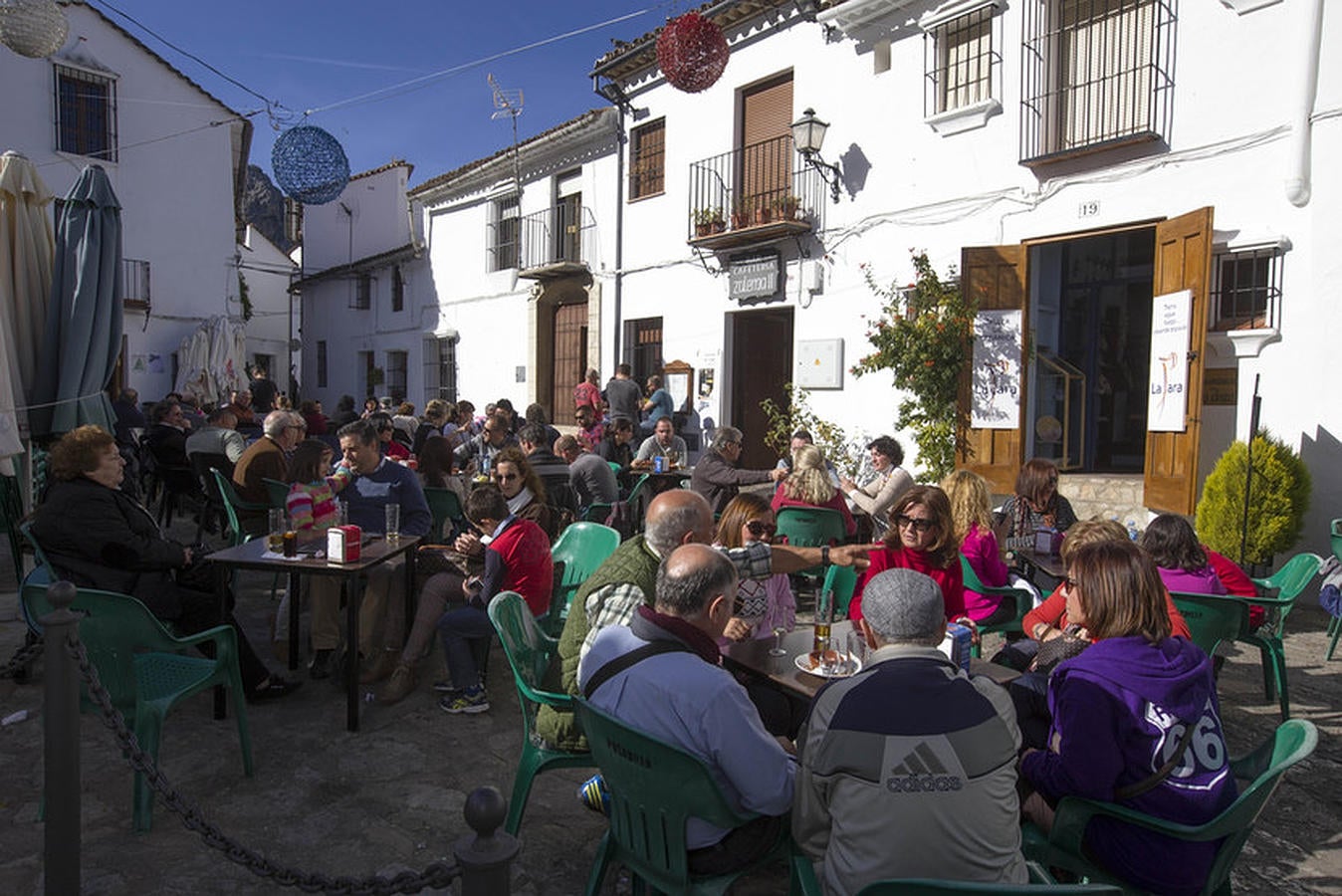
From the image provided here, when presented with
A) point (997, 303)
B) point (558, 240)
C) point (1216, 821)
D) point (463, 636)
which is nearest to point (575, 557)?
point (463, 636)

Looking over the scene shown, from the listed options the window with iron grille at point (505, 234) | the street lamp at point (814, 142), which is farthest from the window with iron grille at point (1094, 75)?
the window with iron grille at point (505, 234)

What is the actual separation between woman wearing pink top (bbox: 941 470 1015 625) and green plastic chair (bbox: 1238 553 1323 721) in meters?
1.06

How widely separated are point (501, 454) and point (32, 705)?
2554mm

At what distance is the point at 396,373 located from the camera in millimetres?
20500

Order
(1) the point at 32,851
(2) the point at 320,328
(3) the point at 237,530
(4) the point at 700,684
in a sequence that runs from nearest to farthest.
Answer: (4) the point at 700,684 < (1) the point at 32,851 < (3) the point at 237,530 < (2) the point at 320,328

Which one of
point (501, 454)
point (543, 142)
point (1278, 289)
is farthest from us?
point (543, 142)

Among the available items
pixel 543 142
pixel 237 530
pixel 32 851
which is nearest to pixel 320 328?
pixel 543 142

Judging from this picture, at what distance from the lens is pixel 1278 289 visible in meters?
6.62

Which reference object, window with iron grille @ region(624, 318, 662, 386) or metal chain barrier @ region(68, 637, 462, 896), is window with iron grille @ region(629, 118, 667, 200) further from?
metal chain barrier @ region(68, 637, 462, 896)

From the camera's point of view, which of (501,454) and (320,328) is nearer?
Result: (501,454)

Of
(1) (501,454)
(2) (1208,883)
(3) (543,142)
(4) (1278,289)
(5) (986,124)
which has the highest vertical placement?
(3) (543,142)

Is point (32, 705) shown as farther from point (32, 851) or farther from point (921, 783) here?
point (921, 783)

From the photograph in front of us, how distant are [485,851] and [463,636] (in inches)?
107

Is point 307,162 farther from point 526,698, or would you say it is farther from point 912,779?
point 912,779
